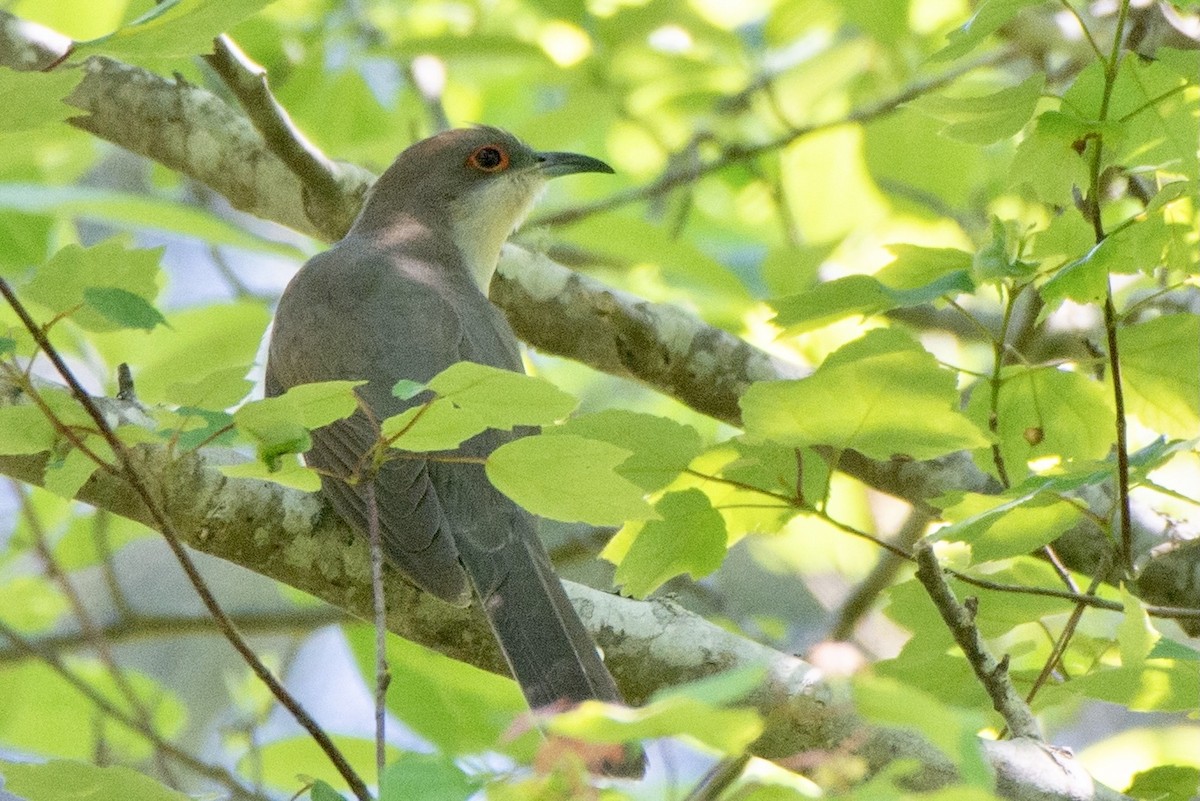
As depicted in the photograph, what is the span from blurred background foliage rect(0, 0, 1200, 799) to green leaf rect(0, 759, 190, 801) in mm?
22

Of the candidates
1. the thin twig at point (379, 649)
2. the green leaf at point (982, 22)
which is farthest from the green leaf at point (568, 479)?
the green leaf at point (982, 22)

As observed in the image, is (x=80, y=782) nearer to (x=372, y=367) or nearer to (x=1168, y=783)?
(x=372, y=367)

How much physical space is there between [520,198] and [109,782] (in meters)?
4.14

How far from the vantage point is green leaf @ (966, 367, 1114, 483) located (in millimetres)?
3143

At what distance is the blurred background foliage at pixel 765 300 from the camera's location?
2537 millimetres

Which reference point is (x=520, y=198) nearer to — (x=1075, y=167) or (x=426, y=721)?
(x=426, y=721)

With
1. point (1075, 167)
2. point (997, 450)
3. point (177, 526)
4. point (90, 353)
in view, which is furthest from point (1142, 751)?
point (90, 353)

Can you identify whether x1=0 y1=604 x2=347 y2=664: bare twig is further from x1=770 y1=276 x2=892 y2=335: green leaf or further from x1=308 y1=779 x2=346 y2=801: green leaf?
x1=308 y1=779 x2=346 y2=801: green leaf

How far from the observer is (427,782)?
1657 mm

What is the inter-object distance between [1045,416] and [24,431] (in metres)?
2.14

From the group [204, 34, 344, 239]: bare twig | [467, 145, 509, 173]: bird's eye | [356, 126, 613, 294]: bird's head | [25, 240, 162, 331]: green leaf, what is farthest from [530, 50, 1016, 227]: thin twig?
[25, 240, 162, 331]: green leaf

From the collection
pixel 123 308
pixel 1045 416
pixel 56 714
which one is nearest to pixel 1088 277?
pixel 1045 416

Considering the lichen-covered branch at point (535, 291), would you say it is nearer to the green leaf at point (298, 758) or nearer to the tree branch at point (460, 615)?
the tree branch at point (460, 615)

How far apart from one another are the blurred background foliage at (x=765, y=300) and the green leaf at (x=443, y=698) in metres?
0.01
